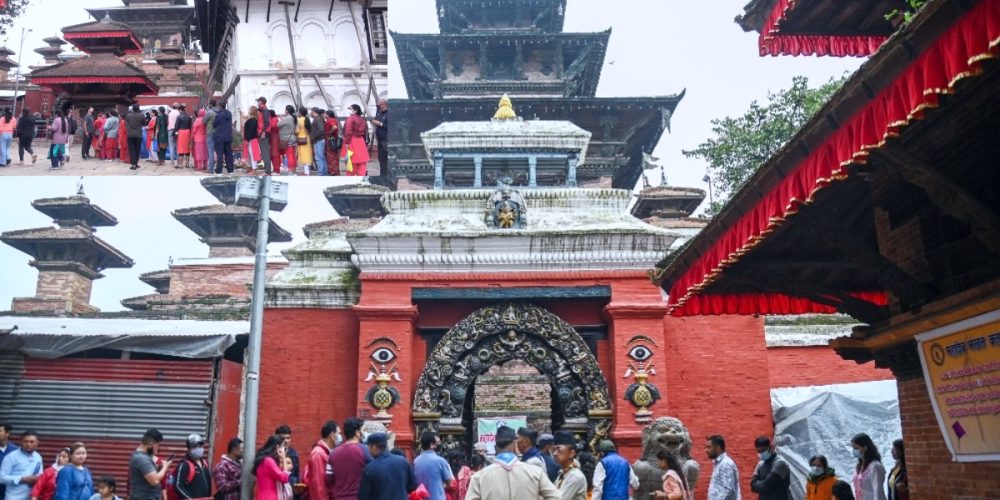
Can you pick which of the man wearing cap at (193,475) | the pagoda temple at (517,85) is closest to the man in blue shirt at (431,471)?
the man wearing cap at (193,475)

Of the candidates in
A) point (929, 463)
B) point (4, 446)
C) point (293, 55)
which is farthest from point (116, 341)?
point (293, 55)

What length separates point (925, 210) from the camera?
720 centimetres

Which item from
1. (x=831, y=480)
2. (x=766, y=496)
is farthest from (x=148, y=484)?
(x=831, y=480)

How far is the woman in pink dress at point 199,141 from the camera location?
53.4 ft

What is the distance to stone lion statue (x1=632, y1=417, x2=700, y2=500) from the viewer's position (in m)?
7.90

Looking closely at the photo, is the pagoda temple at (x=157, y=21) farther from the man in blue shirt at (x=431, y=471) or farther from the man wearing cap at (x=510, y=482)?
the man wearing cap at (x=510, y=482)

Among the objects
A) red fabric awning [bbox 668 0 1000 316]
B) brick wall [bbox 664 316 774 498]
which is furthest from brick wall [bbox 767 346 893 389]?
red fabric awning [bbox 668 0 1000 316]

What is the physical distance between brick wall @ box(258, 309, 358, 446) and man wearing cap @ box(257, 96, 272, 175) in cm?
366

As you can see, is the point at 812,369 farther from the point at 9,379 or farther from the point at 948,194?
the point at 9,379

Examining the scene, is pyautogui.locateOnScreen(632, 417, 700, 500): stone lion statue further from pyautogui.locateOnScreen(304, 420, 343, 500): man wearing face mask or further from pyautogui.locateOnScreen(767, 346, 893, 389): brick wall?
pyautogui.locateOnScreen(767, 346, 893, 389): brick wall

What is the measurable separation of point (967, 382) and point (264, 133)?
1233cm

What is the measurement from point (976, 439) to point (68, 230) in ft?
66.1

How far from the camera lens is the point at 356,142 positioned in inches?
663

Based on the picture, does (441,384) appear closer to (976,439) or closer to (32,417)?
Answer: (32,417)
